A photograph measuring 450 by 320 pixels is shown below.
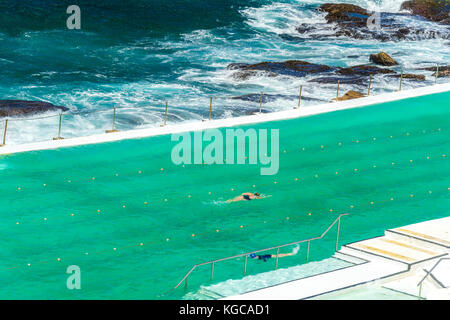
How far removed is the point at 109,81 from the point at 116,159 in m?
15.6

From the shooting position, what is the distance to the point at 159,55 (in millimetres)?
41031

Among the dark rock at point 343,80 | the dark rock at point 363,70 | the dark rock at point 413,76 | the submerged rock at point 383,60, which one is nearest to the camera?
the dark rock at point 343,80

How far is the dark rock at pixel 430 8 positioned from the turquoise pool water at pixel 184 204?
30503mm

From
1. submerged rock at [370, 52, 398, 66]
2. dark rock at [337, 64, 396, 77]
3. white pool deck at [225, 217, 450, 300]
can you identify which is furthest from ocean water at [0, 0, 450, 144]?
white pool deck at [225, 217, 450, 300]

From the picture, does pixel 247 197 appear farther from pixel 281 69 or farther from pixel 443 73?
pixel 443 73

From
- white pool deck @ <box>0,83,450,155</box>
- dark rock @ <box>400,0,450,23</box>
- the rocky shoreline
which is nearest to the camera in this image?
white pool deck @ <box>0,83,450,155</box>

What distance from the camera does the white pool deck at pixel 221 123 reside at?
66.6 ft

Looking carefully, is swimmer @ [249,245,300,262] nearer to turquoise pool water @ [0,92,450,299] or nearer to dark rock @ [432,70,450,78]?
turquoise pool water @ [0,92,450,299]

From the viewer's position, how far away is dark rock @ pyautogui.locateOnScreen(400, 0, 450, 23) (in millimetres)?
51469

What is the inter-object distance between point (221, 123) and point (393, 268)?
10.4 m

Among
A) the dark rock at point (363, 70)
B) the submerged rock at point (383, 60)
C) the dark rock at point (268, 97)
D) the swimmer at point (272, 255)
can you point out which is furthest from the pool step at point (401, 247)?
the submerged rock at point (383, 60)

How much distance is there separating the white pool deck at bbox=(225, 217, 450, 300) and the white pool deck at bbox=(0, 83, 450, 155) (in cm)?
864

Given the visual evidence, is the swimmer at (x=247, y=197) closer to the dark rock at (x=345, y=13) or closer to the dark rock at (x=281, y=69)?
the dark rock at (x=281, y=69)

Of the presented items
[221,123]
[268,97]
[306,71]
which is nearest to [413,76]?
[306,71]
